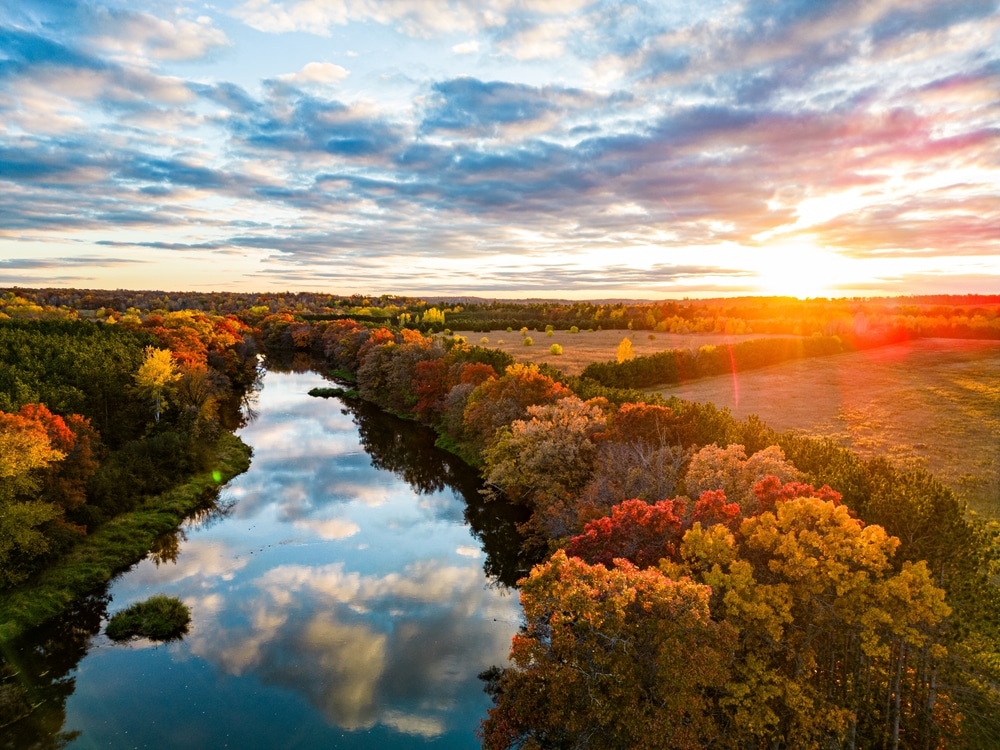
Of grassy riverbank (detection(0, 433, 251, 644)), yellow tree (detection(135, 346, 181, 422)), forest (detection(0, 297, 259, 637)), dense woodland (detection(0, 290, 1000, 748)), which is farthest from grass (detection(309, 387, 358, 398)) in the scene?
dense woodland (detection(0, 290, 1000, 748))

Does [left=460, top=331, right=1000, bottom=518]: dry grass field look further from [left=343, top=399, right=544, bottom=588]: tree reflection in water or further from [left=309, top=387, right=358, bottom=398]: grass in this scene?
[left=309, top=387, right=358, bottom=398]: grass

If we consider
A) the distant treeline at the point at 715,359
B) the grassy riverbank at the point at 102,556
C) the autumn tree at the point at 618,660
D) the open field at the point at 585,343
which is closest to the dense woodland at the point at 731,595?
the autumn tree at the point at 618,660

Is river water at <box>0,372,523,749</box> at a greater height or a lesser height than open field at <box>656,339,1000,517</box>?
lesser

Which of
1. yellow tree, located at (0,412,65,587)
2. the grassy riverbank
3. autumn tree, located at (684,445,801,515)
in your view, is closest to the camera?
autumn tree, located at (684,445,801,515)

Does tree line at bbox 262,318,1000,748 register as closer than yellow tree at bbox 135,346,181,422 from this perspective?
Yes

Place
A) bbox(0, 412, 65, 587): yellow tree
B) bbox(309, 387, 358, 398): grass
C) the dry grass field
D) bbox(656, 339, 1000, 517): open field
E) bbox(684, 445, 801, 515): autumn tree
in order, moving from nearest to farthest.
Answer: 1. bbox(684, 445, 801, 515): autumn tree
2. bbox(0, 412, 65, 587): yellow tree
3. bbox(656, 339, 1000, 517): open field
4. the dry grass field
5. bbox(309, 387, 358, 398): grass

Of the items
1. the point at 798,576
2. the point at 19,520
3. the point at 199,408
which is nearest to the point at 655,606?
the point at 798,576
